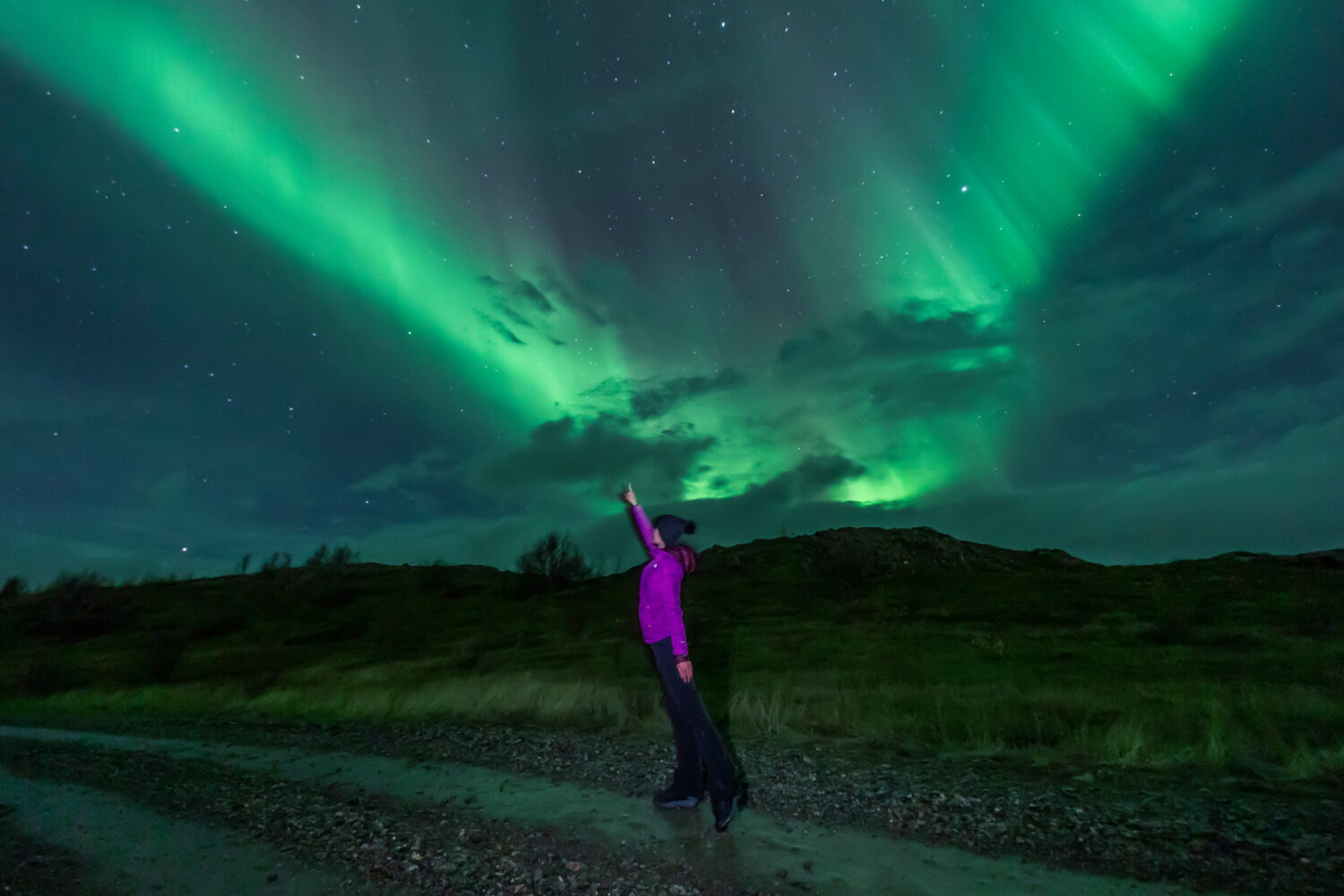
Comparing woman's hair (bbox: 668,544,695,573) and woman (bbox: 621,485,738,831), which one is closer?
woman (bbox: 621,485,738,831)

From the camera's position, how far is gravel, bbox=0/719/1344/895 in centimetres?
680

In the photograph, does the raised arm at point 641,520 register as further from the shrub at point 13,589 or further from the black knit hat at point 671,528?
the shrub at point 13,589

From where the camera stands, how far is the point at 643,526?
8.13m

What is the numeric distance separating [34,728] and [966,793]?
25.1 metres

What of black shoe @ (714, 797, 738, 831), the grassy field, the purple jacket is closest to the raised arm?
the purple jacket

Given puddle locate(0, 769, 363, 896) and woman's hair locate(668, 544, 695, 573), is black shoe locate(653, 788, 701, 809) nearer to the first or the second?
woman's hair locate(668, 544, 695, 573)

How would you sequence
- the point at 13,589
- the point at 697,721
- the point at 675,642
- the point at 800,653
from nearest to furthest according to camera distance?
the point at 675,642, the point at 697,721, the point at 800,653, the point at 13,589

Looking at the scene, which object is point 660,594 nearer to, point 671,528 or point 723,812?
point 671,528

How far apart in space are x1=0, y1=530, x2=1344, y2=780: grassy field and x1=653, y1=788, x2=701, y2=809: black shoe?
5926mm

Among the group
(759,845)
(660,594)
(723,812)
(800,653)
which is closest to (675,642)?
(660,594)

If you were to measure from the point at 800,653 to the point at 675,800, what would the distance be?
91.5 ft

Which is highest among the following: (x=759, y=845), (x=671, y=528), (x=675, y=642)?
(x=671, y=528)

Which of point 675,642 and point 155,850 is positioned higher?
point 675,642

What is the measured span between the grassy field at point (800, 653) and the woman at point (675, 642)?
6418 mm
